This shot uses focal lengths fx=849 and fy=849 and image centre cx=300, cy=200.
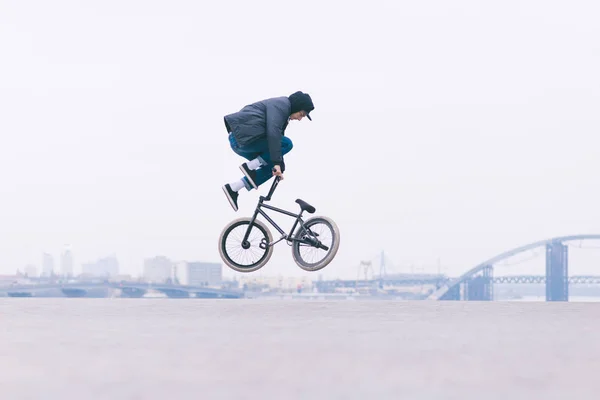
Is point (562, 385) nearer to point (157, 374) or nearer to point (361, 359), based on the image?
point (361, 359)

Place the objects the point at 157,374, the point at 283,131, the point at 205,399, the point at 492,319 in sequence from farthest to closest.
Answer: the point at 283,131 < the point at 492,319 < the point at 157,374 < the point at 205,399

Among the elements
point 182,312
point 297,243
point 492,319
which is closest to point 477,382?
point 492,319

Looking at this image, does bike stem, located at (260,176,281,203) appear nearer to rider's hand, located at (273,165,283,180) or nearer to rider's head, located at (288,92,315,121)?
rider's hand, located at (273,165,283,180)

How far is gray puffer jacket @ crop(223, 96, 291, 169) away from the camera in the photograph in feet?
38.6

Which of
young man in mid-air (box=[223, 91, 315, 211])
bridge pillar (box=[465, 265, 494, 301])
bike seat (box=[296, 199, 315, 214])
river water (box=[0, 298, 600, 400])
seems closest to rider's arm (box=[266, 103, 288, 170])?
young man in mid-air (box=[223, 91, 315, 211])

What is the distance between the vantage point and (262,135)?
1203 centimetres

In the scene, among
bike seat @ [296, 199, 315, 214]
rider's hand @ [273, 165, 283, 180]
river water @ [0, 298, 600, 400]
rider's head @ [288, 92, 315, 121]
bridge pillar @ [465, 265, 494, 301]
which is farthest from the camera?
bridge pillar @ [465, 265, 494, 301]

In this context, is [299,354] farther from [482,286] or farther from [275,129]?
[482,286]

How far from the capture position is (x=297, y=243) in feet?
40.3

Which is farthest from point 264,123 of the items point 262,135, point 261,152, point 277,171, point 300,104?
point 277,171

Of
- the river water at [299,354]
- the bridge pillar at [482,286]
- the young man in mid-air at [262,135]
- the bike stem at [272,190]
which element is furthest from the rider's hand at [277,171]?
the bridge pillar at [482,286]

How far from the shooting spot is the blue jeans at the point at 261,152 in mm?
12148

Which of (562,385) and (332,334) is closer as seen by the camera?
(562,385)

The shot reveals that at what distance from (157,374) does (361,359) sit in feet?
4.95
